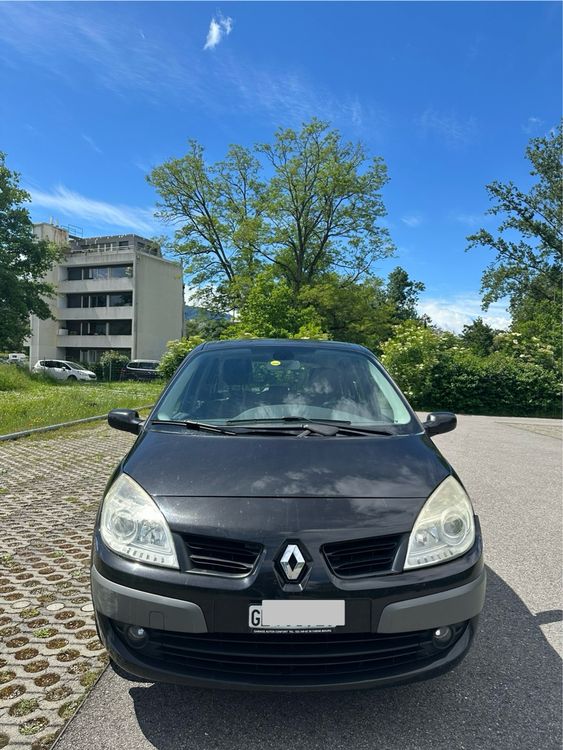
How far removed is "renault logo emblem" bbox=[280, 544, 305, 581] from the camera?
1.99m

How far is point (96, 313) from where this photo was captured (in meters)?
56.8

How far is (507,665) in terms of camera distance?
2.73m

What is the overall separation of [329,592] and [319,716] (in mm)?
725

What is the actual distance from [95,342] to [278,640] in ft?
193

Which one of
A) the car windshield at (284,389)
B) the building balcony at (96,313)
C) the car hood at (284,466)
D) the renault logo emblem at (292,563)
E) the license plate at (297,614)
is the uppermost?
the building balcony at (96,313)

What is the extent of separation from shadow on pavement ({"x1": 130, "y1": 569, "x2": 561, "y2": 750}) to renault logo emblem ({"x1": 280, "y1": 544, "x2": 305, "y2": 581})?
723mm

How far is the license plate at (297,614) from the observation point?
1956mm

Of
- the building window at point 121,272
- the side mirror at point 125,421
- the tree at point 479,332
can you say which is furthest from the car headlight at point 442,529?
the tree at point 479,332

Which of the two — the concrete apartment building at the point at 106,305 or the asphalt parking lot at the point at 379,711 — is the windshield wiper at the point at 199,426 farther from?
the concrete apartment building at the point at 106,305

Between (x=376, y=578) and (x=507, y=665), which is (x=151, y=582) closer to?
(x=376, y=578)

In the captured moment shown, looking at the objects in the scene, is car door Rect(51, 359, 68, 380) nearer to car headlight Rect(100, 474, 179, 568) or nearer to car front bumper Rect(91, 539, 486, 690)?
car headlight Rect(100, 474, 179, 568)

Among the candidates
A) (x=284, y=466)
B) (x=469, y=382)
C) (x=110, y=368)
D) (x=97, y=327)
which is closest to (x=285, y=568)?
(x=284, y=466)

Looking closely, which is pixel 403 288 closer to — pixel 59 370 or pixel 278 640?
pixel 59 370

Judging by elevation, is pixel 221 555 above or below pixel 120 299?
below
